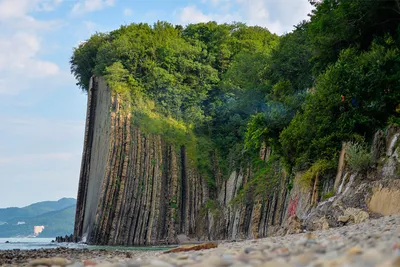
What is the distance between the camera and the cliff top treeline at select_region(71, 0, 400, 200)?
66.9 ft

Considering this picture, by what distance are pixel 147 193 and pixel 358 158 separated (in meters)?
29.9

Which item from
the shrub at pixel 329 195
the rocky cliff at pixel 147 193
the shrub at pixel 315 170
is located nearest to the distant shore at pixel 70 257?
the shrub at pixel 329 195

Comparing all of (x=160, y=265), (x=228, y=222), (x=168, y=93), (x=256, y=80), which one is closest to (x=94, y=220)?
(x=228, y=222)

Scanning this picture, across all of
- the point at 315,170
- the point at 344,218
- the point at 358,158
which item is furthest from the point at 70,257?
the point at 315,170

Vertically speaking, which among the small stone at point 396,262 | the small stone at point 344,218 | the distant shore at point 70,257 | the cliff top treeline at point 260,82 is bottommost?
the distant shore at point 70,257

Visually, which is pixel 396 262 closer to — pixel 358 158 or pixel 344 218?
pixel 344 218

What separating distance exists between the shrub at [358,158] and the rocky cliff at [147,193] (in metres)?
12.8

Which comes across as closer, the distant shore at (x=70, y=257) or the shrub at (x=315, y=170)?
the distant shore at (x=70, y=257)

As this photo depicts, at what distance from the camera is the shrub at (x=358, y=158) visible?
1698 cm

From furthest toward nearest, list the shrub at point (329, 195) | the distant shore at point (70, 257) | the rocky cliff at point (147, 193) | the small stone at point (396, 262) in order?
the rocky cliff at point (147, 193), the shrub at point (329, 195), the distant shore at point (70, 257), the small stone at point (396, 262)

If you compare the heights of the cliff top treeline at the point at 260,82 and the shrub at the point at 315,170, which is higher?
the cliff top treeline at the point at 260,82

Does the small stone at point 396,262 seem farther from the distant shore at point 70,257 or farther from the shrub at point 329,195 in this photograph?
the shrub at point 329,195

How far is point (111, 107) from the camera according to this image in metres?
48.6

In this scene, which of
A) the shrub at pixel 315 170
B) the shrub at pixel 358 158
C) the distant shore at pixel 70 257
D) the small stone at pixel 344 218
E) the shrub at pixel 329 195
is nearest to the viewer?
the distant shore at pixel 70 257
